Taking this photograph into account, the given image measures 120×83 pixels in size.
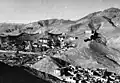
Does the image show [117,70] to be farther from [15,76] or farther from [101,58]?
[15,76]

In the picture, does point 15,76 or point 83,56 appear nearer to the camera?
point 15,76

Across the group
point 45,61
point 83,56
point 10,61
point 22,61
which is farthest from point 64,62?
point 10,61

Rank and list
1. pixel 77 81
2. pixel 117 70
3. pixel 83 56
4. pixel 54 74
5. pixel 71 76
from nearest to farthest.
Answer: pixel 77 81 → pixel 71 76 → pixel 54 74 → pixel 117 70 → pixel 83 56

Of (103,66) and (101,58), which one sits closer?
(103,66)

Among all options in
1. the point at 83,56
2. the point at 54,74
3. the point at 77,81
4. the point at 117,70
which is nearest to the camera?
the point at 77,81

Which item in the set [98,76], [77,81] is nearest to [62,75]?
[77,81]

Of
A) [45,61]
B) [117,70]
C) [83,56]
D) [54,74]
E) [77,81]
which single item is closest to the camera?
[77,81]

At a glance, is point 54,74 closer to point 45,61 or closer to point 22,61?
point 45,61

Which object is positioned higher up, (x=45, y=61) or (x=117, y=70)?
(x=45, y=61)

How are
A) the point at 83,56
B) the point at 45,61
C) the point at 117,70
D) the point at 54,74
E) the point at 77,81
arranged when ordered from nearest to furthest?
the point at 77,81 < the point at 54,74 < the point at 45,61 < the point at 117,70 < the point at 83,56
